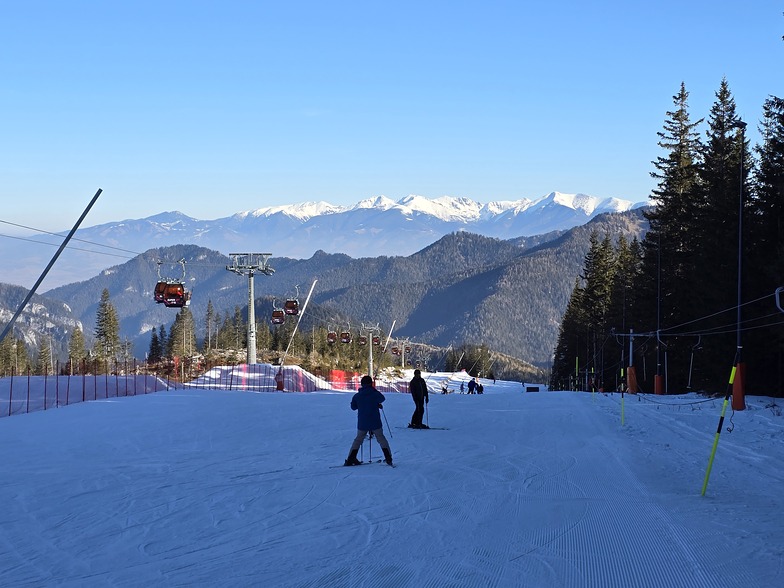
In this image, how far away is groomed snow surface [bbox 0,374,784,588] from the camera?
9055 millimetres

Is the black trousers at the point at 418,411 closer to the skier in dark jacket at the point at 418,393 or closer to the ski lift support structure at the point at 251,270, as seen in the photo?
the skier in dark jacket at the point at 418,393

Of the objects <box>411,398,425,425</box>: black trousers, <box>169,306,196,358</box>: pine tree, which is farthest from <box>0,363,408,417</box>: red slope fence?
<box>169,306,196,358</box>: pine tree

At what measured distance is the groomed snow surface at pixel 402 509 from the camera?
9.05 metres

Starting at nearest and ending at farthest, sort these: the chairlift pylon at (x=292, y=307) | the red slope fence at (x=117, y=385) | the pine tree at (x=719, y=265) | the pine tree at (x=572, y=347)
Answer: the red slope fence at (x=117, y=385) → the pine tree at (x=719, y=265) → the chairlift pylon at (x=292, y=307) → the pine tree at (x=572, y=347)

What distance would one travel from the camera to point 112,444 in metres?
22.7

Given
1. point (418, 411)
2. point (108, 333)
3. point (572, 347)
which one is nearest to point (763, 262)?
point (418, 411)

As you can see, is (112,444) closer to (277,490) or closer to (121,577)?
→ (277,490)

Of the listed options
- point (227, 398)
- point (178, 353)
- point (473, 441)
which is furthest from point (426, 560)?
point (178, 353)

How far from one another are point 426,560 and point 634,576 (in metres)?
2.03

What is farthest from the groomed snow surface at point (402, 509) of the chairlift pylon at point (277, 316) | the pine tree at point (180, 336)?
the pine tree at point (180, 336)

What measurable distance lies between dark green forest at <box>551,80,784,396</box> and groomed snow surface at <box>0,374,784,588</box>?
14.2 ft

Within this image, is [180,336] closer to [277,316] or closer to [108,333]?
[108,333]

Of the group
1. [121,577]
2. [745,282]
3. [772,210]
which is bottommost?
[121,577]

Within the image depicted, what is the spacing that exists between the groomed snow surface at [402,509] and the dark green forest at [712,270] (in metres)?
4.33
